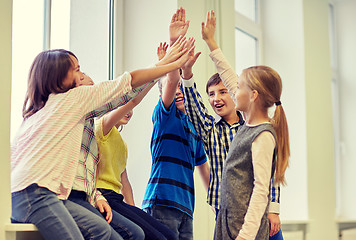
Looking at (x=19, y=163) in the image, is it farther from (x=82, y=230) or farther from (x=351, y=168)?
(x=351, y=168)

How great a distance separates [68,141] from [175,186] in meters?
0.65

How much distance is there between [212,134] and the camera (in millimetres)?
2188

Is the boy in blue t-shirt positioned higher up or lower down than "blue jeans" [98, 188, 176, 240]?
higher up

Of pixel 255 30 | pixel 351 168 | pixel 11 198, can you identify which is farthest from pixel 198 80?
pixel 351 168

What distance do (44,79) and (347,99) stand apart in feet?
14.6

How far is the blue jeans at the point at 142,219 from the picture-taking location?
6.35 feet

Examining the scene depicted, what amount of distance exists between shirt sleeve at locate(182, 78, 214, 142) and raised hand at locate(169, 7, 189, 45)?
206 millimetres

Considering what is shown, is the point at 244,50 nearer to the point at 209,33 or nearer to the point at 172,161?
the point at 209,33

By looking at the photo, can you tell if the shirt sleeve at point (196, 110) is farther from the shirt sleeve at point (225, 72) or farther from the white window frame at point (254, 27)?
the white window frame at point (254, 27)

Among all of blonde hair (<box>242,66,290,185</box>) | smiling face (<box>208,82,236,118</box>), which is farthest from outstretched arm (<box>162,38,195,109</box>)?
blonde hair (<box>242,66,290,185</box>)

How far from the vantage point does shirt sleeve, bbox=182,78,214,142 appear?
2.12 meters

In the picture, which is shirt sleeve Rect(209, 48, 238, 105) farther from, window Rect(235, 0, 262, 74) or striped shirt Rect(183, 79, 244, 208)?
window Rect(235, 0, 262, 74)

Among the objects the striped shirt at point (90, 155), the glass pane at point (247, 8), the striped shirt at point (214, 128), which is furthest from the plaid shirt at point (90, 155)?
the glass pane at point (247, 8)

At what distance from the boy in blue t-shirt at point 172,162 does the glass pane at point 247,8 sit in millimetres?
2283
